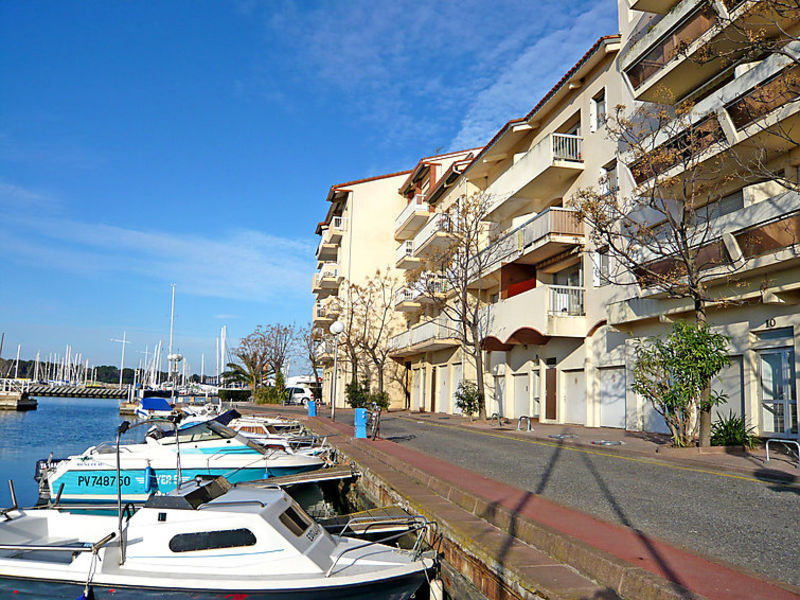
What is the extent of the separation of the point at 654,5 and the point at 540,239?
907 cm

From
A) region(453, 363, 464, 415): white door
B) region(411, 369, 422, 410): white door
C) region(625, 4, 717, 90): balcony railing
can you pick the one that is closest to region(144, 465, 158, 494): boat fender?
region(625, 4, 717, 90): balcony railing

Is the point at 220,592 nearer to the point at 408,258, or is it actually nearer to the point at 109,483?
the point at 109,483

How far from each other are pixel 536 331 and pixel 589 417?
3.79 meters

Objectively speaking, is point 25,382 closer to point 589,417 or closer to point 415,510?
point 589,417

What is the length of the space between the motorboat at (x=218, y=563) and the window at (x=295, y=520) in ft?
0.06

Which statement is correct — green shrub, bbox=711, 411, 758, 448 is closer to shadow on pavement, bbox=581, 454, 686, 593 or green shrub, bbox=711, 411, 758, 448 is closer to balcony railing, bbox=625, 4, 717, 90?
shadow on pavement, bbox=581, 454, 686, 593

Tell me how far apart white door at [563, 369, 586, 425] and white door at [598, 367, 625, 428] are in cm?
117

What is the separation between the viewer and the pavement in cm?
565

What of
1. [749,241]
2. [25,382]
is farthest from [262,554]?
[25,382]

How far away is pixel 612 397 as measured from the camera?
23234 mm

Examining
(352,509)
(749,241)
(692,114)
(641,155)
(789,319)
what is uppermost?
(692,114)

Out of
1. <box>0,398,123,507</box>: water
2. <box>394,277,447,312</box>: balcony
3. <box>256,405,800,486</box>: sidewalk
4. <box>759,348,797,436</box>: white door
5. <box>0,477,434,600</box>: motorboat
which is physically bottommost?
<box>0,398,123,507</box>: water

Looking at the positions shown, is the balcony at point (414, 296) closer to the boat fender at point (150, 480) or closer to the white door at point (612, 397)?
the white door at point (612, 397)

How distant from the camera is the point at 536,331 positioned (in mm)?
25422
